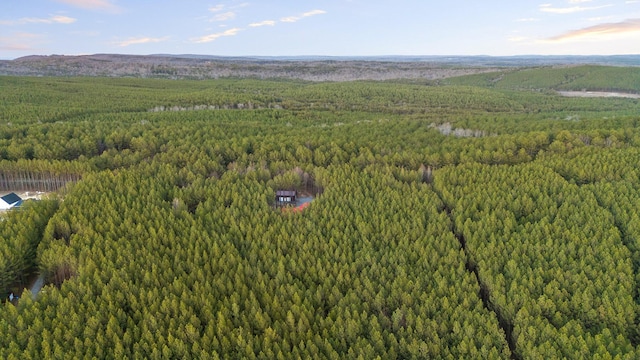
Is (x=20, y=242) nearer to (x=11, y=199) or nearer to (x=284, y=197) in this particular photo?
(x=11, y=199)

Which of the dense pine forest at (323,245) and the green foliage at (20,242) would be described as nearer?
the dense pine forest at (323,245)

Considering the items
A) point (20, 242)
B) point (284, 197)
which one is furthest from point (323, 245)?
point (20, 242)

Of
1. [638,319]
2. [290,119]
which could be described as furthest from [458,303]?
[290,119]

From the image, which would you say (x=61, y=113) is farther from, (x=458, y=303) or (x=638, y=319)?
(x=638, y=319)

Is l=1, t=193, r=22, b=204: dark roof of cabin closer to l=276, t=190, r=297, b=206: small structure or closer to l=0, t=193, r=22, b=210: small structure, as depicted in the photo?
l=0, t=193, r=22, b=210: small structure

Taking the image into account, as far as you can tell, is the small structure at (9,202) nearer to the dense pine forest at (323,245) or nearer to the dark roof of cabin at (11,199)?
the dark roof of cabin at (11,199)

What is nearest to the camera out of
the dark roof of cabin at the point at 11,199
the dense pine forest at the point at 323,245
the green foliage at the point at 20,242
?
the dense pine forest at the point at 323,245

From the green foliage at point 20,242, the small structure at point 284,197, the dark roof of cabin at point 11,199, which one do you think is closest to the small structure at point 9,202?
the dark roof of cabin at point 11,199

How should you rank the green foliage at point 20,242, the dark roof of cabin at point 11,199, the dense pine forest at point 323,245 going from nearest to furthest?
the dense pine forest at point 323,245
the green foliage at point 20,242
the dark roof of cabin at point 11,199
